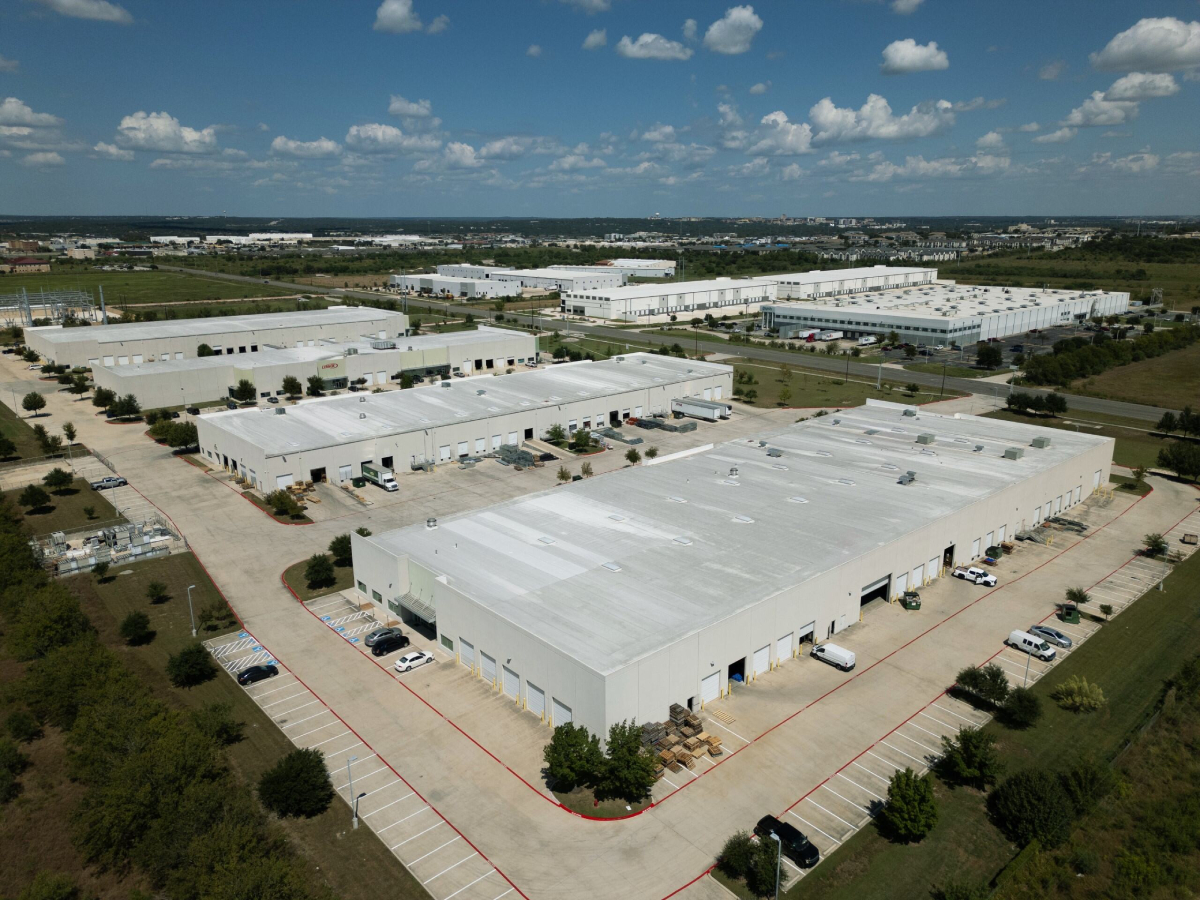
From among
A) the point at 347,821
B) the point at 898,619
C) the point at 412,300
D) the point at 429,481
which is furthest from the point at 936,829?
the point at 412,300

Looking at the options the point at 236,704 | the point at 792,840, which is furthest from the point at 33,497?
the point at 792,840

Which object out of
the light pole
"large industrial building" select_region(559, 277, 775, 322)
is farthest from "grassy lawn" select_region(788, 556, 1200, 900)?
"large industrial building" select_region(559, 277, 775, 322)

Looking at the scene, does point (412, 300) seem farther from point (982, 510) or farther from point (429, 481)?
point (982, 510)

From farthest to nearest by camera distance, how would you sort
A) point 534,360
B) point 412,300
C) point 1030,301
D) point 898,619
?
point 412,300
point 1030,301
point 534,360
point 898,619

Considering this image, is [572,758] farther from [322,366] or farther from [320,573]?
[322,366]

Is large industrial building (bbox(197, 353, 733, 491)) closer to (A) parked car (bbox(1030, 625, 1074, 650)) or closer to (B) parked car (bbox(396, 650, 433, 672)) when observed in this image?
(B) parked car (bbox(396, 650, 433, 672))
